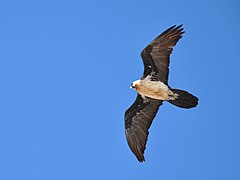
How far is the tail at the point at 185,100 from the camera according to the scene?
14045 millimetres

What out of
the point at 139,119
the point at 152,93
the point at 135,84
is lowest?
the point at 139,119

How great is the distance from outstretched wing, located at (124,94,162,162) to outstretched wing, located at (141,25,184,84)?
0.96 metres

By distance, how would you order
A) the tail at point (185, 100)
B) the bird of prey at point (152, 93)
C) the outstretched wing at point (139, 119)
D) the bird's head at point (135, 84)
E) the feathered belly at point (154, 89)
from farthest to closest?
the outstretched wing at point (139, 119)
the bird's head at point (135, 84)
the feathered belly at point (154, 89)
the bird of prey at point (152, 93)
the tail at point (185, 100)

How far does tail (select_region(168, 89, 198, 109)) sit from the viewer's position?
46.1 feet

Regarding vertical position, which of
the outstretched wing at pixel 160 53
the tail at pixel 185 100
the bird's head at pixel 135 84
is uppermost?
the outstretched wing at pixel 160 53

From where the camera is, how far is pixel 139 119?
15.9 m

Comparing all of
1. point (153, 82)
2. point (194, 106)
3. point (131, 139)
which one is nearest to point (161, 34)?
point (153, 82)

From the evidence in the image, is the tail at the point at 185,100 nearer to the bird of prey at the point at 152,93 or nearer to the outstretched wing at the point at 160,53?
the bird of prey at the point at 152,93

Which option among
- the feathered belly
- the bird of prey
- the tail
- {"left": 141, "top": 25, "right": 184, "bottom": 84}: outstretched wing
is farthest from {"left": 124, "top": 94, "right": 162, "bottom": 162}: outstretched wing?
the tail

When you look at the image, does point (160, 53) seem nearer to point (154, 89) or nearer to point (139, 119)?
point (154, 89)

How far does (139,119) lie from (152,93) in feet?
3.83

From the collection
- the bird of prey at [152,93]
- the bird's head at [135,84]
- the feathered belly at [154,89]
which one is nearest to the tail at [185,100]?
the bird of prey at [152,93]

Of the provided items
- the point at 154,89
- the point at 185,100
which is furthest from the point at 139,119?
the point at 185,100

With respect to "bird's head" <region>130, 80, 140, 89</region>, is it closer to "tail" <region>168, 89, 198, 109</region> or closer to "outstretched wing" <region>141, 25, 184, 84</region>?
"outstretched wing" <region>141, 25, 184, 84</region>
